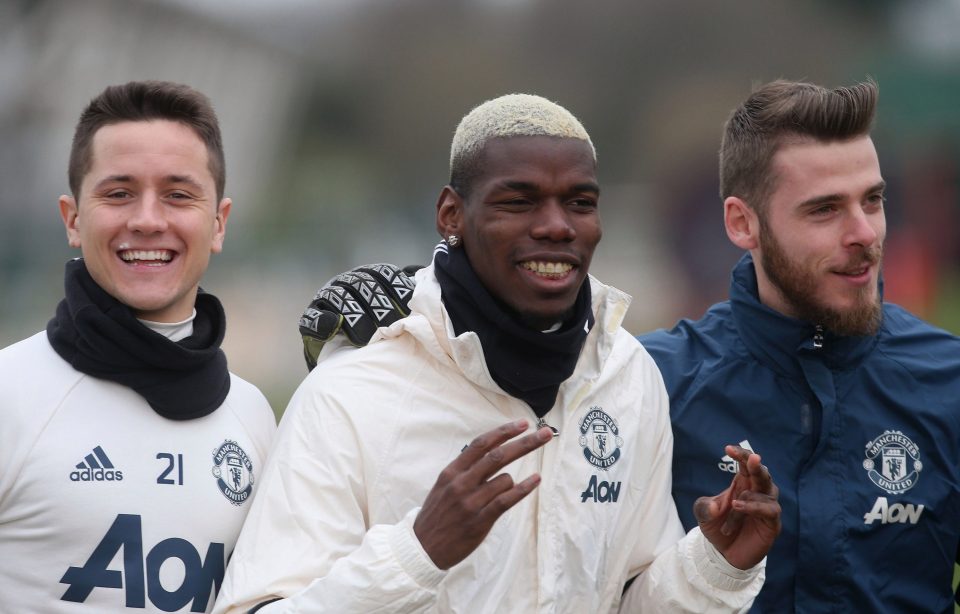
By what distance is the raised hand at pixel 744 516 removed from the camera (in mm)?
2873

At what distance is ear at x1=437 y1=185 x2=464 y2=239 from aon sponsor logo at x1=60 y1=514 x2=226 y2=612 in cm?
96

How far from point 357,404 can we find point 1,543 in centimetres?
87

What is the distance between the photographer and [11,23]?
59.9 feet

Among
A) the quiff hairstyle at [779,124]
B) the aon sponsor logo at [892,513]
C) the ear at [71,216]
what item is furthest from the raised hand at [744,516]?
the ear at [71,216]

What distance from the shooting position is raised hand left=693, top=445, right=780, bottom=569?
2.87 metres

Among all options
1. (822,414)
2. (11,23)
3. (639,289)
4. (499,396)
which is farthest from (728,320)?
(11,23)

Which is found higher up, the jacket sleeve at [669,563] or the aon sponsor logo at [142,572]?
the jacket sleeve at [669,563]

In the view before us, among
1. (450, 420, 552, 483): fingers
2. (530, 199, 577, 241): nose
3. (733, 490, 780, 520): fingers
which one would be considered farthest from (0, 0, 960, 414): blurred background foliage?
(450, 420, 552, 483): fingers

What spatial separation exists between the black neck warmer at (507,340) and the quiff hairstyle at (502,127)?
0.73ft

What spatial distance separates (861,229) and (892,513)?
78 centimetres

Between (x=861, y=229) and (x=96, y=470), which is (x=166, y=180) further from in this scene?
(x=861, y=229)

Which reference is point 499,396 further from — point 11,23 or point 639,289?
point 11,23

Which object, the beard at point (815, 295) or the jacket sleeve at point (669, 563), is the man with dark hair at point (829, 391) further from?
the jacket sleeve at point (669, 563)

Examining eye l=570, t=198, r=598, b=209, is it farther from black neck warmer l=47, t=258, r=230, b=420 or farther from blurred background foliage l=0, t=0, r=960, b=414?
blurred background foliage l=0, t=0, r=960, b=414
